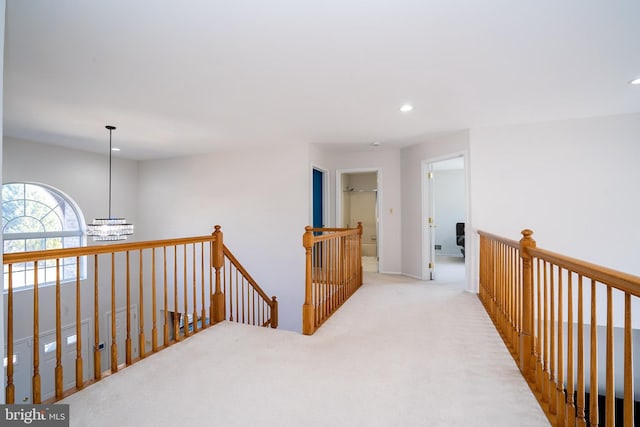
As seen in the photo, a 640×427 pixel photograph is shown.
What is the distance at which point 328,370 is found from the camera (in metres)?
2.18

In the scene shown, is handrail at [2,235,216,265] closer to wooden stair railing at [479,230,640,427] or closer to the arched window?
wooden stair railing at [479,230,640,427]

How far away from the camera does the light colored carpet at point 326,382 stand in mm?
1691

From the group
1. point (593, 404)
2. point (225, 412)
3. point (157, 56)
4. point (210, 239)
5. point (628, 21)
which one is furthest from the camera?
point (210, 239)

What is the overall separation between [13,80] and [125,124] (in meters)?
1.35

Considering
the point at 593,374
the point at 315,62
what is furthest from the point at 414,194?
the point at 593,374

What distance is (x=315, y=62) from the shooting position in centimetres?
241

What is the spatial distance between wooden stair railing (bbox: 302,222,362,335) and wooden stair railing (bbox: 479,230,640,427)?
1.67 m

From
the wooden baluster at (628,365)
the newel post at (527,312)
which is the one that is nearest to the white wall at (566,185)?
the newel post at (527,312)

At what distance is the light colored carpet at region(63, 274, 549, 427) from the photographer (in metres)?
1.69

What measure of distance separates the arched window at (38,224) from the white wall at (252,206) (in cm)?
139

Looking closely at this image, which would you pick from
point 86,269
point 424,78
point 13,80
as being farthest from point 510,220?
point 86,269

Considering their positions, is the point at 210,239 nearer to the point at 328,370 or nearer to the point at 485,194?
the point at 328,370

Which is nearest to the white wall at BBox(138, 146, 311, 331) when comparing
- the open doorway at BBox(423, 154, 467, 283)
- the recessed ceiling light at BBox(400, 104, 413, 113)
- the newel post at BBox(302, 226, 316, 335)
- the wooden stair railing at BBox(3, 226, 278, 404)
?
the wooden stair railing at BBox(3, 226, 278, 404)

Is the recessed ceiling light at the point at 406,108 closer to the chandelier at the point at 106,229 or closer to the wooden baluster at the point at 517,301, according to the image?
the wooden baluster at the point at 517,301
